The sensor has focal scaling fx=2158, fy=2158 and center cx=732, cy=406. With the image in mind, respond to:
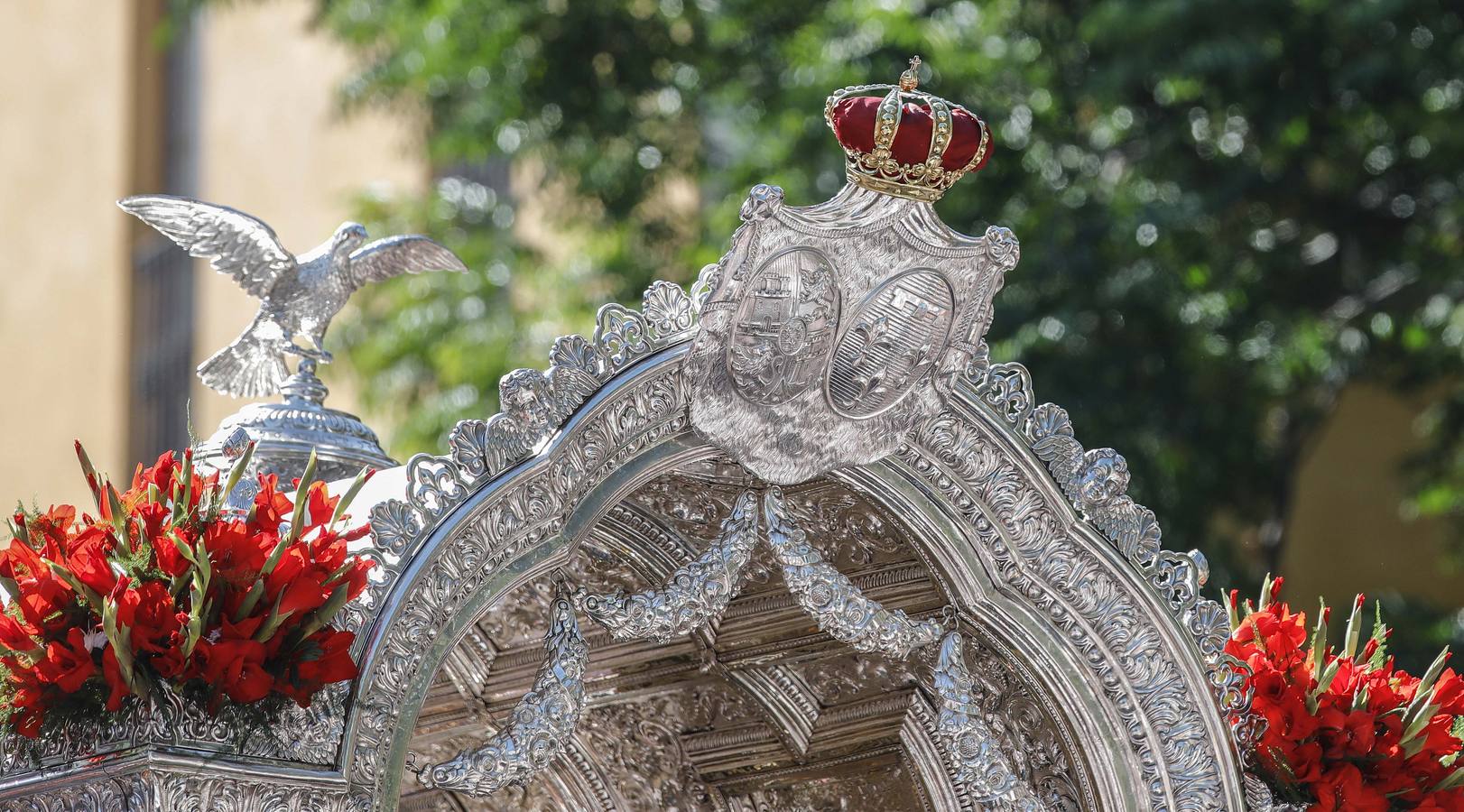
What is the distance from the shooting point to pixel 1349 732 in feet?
13.4

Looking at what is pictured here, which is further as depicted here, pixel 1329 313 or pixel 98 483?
pixel 1329 313

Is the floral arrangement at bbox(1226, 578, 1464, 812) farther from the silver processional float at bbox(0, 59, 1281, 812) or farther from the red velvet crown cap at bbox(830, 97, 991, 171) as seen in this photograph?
the red velvet crown cap at bbox(830, 97, 991, 171)

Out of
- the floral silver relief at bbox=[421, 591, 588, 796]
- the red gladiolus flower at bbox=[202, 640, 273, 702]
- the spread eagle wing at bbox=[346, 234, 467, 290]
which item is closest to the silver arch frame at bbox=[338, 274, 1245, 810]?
the floral silver relief at bbox=[421, 591, 588, 796]

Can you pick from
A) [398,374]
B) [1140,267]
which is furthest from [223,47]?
[1140,267]

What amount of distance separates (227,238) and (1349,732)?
235 cm

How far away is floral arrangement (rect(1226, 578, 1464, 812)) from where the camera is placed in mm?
4055

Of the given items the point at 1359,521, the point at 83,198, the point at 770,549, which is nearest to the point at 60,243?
the point at 83,198

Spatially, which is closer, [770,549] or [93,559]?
[93,559]

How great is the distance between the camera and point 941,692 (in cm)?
403

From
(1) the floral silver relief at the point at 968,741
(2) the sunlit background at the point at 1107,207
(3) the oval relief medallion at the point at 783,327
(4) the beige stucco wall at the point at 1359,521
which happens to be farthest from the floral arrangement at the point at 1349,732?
(4) the beige stucco wall at the point at 1359,521

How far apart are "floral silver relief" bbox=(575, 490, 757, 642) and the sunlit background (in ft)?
13.8

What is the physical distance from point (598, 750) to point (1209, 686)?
157cm

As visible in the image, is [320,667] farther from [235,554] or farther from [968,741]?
[968,741]

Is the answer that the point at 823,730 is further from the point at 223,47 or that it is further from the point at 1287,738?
the point at 223,47
